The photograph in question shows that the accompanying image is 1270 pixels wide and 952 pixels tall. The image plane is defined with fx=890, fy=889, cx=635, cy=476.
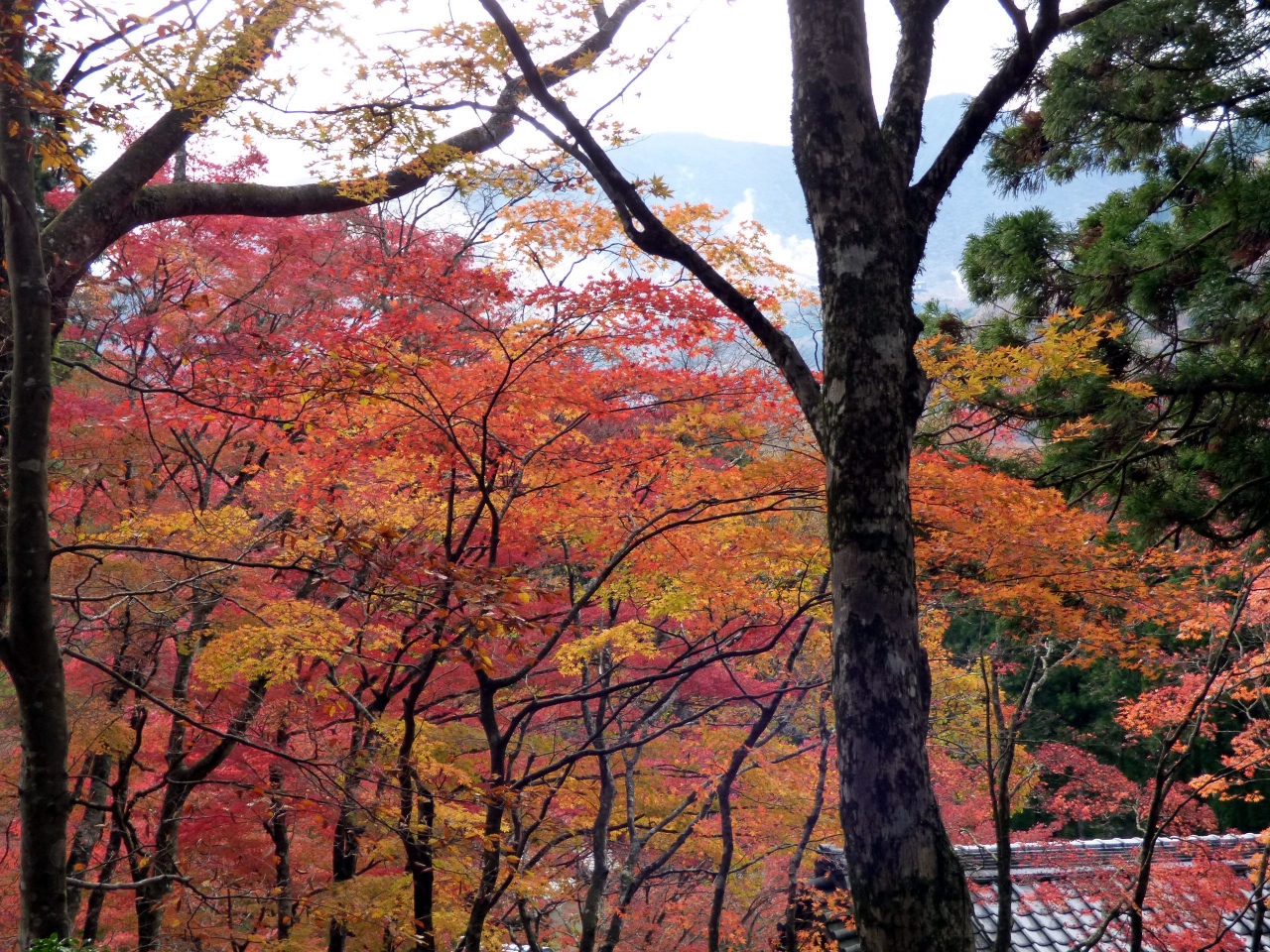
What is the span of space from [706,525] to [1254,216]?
14.2ft

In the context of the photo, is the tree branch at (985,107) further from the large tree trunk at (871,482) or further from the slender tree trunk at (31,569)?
the slender tree trunk at (31,569)

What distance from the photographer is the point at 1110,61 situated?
5.80 metres

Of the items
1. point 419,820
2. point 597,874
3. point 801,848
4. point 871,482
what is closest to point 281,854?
point 419,820

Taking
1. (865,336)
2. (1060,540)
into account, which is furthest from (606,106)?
(1060,540)

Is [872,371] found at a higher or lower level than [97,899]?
higher

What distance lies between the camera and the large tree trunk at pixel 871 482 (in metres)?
2.90

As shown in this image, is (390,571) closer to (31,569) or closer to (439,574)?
(439,574)

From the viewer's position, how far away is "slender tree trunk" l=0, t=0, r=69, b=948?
3.49m

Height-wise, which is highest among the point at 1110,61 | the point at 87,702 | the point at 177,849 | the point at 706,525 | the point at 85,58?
the point at 1110,61

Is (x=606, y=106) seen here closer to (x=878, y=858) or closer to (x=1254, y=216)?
(x=878, y=858)

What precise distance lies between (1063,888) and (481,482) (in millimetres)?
7945

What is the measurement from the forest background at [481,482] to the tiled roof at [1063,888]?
0.29 m

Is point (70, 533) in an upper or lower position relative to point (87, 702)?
upper

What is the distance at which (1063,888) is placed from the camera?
30.6ft
